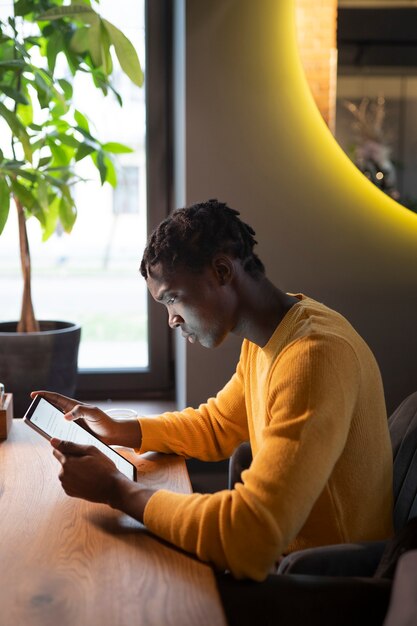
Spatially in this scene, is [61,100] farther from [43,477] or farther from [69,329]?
[43,477]

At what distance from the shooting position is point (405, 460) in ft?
5.18

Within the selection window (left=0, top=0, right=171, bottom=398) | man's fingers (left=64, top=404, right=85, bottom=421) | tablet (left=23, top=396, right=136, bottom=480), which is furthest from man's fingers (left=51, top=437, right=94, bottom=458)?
window (left=0, top=0, right=171, bottom=398)

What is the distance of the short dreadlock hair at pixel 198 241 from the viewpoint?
1399 mm

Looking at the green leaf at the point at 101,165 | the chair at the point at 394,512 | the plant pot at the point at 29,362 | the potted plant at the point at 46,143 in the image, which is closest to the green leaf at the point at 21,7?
the potted plant at the point at 46,143

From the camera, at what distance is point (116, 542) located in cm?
121

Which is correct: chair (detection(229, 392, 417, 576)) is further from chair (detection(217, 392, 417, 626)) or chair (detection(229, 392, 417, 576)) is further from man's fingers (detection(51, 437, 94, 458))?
man's fingers (detection(51, 437, 94, 458))

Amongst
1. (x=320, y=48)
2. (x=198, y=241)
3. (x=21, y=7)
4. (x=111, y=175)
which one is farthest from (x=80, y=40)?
(x=198, y=241)

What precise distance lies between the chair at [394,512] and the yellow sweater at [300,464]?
5 cm

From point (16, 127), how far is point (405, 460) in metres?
1.34

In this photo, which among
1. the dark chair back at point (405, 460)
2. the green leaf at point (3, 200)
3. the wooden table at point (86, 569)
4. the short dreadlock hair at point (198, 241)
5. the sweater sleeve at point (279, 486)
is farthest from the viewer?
the green leaf at point (3, 200)

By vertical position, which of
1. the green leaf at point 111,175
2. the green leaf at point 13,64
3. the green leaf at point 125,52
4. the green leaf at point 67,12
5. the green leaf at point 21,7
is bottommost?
the green leaf at point 111,175

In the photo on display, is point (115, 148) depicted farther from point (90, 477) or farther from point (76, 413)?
point (90, 477)

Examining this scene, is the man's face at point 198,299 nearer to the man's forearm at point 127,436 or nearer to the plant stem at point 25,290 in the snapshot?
the man's forearm at point 127,436

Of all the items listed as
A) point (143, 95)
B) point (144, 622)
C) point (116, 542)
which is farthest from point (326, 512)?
point (143, 95)
